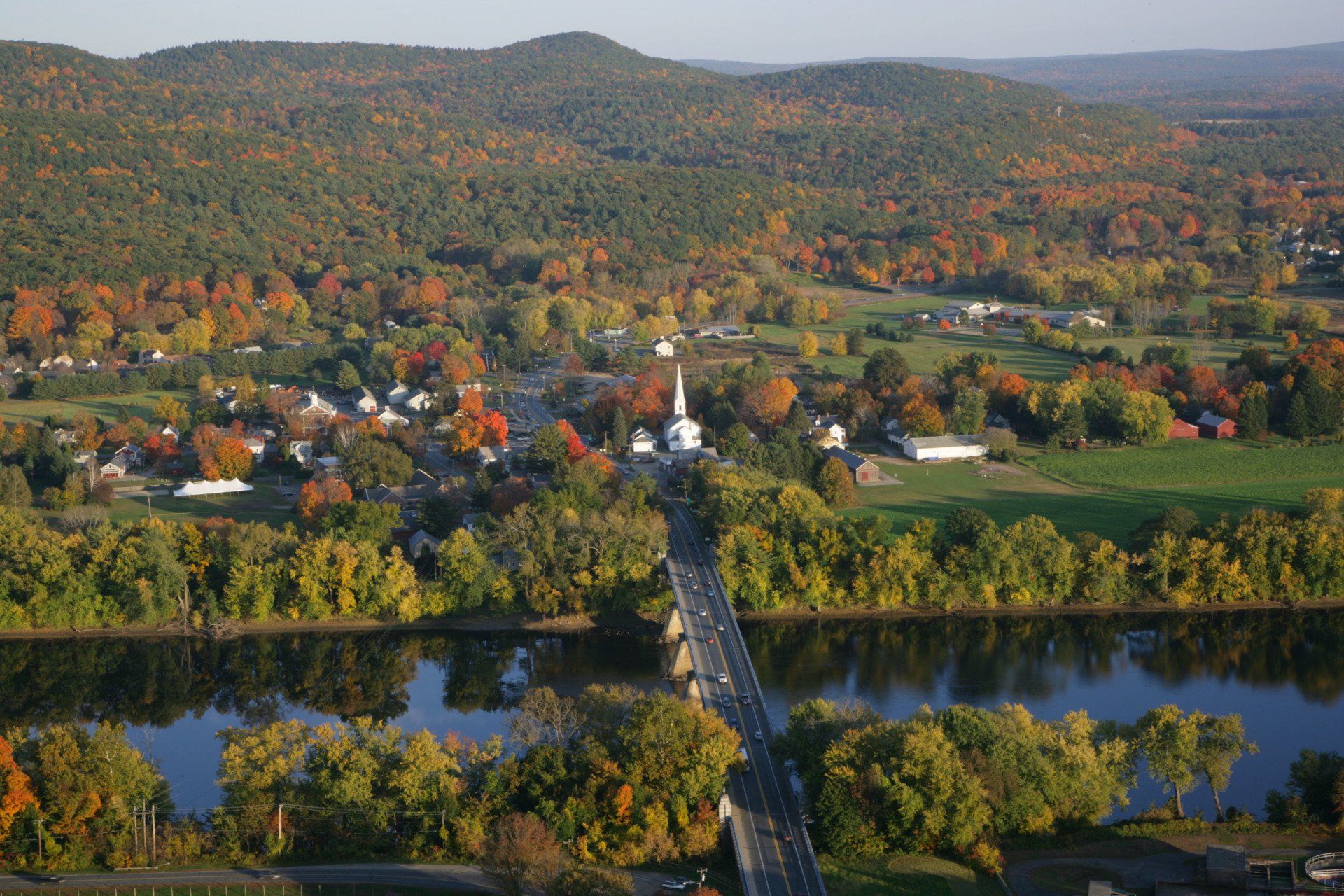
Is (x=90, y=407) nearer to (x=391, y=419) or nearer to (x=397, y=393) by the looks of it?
(x=397, y=393)

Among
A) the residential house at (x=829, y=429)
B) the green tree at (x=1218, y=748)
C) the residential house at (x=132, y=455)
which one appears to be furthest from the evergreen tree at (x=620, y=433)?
the green tree at (x=1218, y=748)

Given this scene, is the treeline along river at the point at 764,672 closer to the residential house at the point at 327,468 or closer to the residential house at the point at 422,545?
the residential house at the point at 422,545

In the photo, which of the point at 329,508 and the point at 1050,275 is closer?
the point at 329,508

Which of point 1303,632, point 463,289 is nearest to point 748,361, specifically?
point 463,289

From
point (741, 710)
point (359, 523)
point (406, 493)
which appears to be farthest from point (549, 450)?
point (741, 710)

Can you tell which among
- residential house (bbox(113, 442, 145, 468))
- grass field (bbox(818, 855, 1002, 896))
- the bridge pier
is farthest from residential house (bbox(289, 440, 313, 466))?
grass field (bbox(818, 855, 1002, 896))

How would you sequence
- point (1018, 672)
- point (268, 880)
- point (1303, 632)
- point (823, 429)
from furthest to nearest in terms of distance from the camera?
1. point (823, 429)
2. point (1303, 632)
3. point (1018, 672)
4. point (268, 880)

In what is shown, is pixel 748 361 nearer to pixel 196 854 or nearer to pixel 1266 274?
pixel 1266 274
